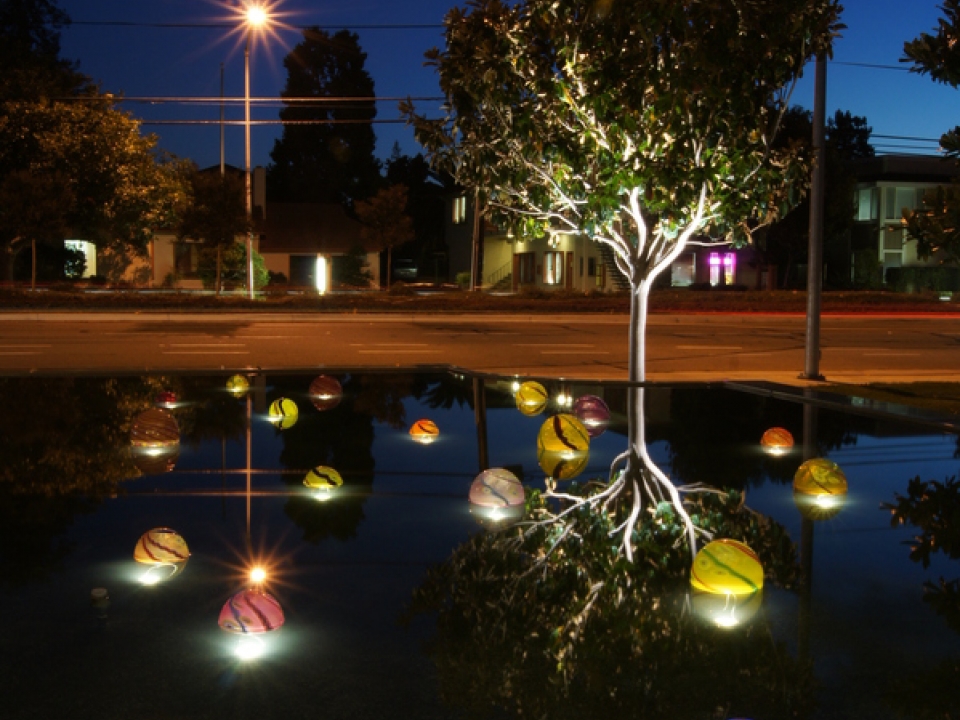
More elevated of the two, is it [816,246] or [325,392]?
[816,246]

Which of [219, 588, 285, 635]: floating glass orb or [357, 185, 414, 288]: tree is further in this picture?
[357, 185, 414, 288]: tree

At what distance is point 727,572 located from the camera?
547 cm

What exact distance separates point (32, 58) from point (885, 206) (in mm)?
38924

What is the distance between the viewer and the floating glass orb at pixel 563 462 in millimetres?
8758

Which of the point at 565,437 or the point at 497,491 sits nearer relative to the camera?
the point at 497,491

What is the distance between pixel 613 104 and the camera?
37.1 feet

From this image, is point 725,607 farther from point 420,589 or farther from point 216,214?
point 216,214

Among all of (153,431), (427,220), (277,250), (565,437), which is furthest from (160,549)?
(427,220)

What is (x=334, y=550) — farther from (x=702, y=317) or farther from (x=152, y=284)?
(x=152, y=284)

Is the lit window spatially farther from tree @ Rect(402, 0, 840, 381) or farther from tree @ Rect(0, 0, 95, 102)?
tree @ Rect(402, 0, 840, 381)

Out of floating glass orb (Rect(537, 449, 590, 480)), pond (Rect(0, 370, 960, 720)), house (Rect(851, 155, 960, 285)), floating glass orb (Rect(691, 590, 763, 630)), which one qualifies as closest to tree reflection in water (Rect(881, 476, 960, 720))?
pond (Rect(0, 370, 960, 720))

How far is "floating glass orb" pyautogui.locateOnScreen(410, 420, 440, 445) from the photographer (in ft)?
35.0

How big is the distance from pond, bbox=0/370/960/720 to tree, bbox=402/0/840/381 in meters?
3.04

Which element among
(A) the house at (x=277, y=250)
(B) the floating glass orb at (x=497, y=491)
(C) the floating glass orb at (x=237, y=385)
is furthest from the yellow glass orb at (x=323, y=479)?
(A) the house at (x=277, y=250)
